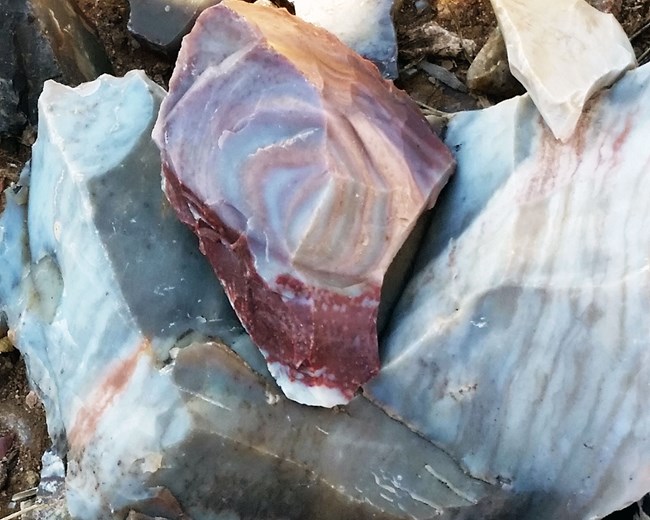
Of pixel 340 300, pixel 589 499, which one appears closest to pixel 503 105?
pixel 340 300

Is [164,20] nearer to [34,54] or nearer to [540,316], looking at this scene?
[34,54]

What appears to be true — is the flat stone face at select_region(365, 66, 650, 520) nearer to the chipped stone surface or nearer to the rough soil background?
the chipped stone surface

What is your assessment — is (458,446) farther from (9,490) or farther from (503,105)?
(9,490)

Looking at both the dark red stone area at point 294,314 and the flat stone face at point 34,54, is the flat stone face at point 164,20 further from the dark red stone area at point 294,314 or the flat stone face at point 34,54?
the dark red stone area at point 294,314

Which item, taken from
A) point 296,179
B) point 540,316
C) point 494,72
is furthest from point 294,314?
point 494,72

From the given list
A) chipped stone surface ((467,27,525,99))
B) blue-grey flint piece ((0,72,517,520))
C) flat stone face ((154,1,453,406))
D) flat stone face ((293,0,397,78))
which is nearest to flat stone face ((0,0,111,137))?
blue-grey flint piece ((0,72,517,520))

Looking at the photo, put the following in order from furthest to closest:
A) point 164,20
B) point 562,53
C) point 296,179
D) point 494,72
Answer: point 164,20 → point 494,72 → point 562,53 → point 296,179

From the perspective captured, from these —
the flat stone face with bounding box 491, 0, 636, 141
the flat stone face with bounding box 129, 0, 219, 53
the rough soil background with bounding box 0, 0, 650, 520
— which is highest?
the flat stone face with bounding box 129, 0, 219, 53
